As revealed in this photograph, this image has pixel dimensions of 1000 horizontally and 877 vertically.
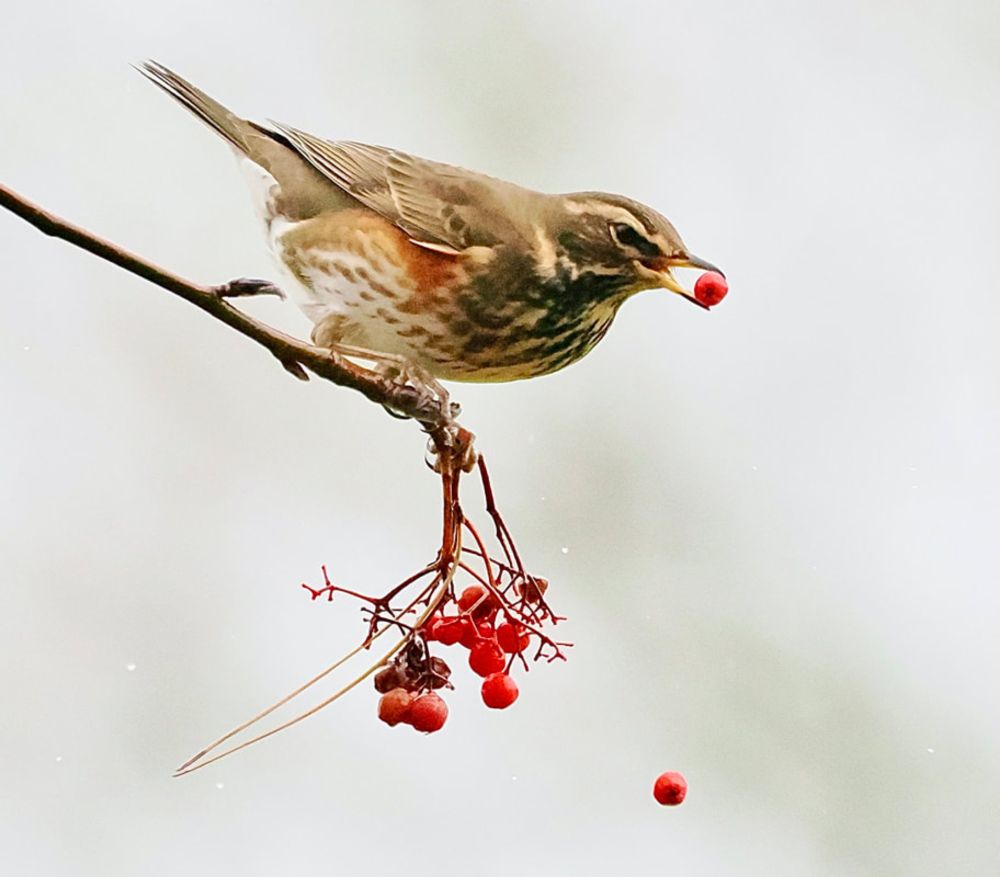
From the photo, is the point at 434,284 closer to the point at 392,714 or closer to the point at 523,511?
the point at 392,714

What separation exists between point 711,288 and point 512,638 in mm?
298

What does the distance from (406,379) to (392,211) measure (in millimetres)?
199

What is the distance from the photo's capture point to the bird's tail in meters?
1.13

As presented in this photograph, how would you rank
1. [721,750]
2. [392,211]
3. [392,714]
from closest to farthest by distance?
[392,714] → [392,211] → [721,750]

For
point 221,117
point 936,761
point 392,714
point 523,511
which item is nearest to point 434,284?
point 221,117

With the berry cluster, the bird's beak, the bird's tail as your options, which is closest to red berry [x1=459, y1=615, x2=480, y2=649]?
the berry cluster

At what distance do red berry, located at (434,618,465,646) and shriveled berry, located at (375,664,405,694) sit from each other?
0.06 meters

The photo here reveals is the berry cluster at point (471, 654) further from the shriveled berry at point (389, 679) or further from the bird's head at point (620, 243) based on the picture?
the bird's head at point (620, 243)

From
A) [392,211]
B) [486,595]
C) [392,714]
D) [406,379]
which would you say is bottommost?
[392,714]

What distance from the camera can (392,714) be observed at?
3.10 feet

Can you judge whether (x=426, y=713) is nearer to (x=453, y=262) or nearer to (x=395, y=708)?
(x=395, y=708)

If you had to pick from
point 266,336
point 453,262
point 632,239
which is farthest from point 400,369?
point 266,336

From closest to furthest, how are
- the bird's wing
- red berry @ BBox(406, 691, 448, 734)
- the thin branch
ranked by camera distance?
the thin branch < red berry @ BBox(406, 691, 448, 734) < the bird's wing

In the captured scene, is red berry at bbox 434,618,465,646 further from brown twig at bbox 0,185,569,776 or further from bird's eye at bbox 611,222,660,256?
bird's eye at bbox 611,222,660,256
